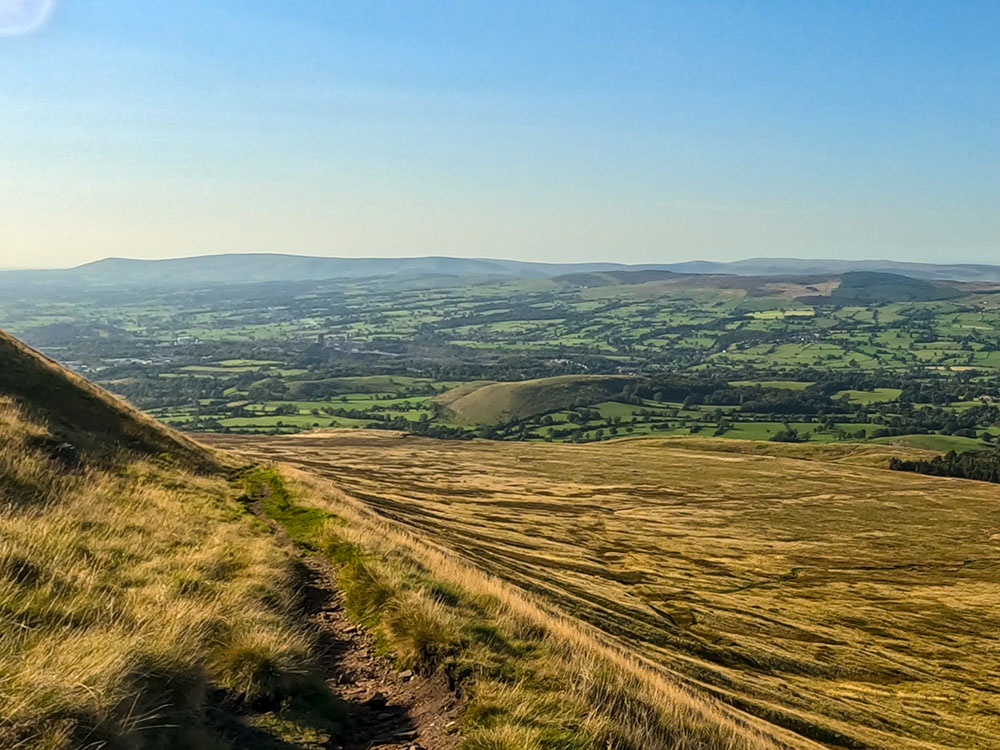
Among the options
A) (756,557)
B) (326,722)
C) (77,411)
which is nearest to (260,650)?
(326,722)

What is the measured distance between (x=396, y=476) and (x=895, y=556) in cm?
7736

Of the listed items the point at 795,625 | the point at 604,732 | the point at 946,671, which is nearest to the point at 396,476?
the point at 795,625

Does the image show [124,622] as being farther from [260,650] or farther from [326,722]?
[326,722]

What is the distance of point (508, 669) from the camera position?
1136 cm

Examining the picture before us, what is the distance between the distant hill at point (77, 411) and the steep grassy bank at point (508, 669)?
1660cm

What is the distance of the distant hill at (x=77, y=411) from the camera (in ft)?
93.0

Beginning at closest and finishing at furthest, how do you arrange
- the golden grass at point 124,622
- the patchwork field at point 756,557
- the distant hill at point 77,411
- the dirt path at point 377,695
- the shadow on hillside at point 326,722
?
the golden grass at point 124,622 → the shadow on hillside at point 326,722 → the dirt path at point 377,695 → the distant hill at point 77,411 → the patchwork field at point 756,557

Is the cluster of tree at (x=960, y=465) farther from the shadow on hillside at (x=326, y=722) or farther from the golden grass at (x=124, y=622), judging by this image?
the shadow on hillside at (x=326, y=722)

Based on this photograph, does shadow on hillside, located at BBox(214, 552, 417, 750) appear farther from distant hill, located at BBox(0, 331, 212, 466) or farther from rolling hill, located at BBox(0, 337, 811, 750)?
distant hill, located at BBox(0, 331, 212, 466)

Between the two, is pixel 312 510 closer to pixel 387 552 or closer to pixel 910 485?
pixel 387 552

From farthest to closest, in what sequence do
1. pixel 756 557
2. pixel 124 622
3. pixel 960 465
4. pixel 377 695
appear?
pixel 960 465
pixel 756 557
pixel 377 695
pixel 124 622

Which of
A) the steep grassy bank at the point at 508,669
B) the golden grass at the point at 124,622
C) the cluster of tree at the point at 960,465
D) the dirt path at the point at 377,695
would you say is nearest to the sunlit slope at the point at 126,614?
the golden grass at the point at 124,622

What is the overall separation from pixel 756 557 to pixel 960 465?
97295mm

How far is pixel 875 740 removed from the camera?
101ft
